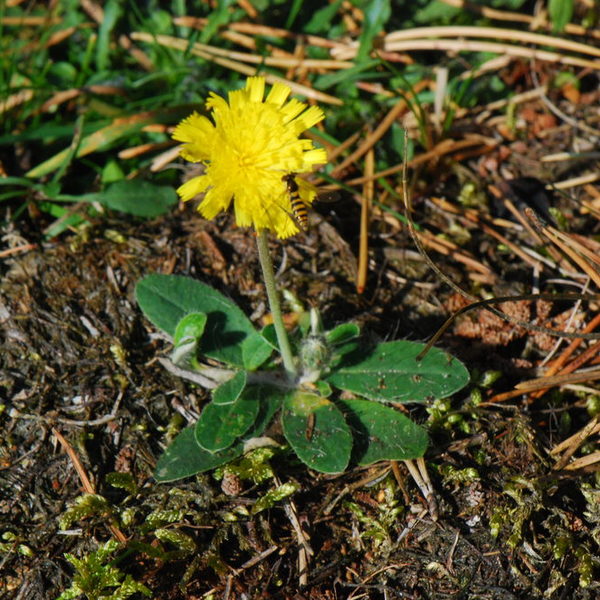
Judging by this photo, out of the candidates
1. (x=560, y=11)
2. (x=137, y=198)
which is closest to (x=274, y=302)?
(x=137, y=198)

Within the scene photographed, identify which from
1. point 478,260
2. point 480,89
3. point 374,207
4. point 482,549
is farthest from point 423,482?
point 480,89

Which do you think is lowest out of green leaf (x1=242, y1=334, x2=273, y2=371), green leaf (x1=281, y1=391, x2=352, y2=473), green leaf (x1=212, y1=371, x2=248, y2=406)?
green leaf (x1=281, y1=391, x2=352, y2=473)

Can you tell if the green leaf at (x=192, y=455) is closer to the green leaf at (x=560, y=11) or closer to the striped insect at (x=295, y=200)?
the striped insect at (x=295, y=200)

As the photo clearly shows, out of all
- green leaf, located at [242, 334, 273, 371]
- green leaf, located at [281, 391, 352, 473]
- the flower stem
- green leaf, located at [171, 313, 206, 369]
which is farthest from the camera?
green leaf, located at [242, 334, 273, 371]

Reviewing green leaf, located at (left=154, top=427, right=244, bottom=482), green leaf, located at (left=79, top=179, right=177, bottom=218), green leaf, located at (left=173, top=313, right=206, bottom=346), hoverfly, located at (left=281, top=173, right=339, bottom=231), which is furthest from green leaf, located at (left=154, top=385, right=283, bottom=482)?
green leaf, located at (left=79, top=179, right=177, bottom=218)

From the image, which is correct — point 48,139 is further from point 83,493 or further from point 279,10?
point 83,493

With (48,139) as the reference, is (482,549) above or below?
below

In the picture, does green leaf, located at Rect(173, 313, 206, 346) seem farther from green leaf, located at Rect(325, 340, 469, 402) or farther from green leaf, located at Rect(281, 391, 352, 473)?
green leaf, located at Rect(325, 340, 469, 402)
